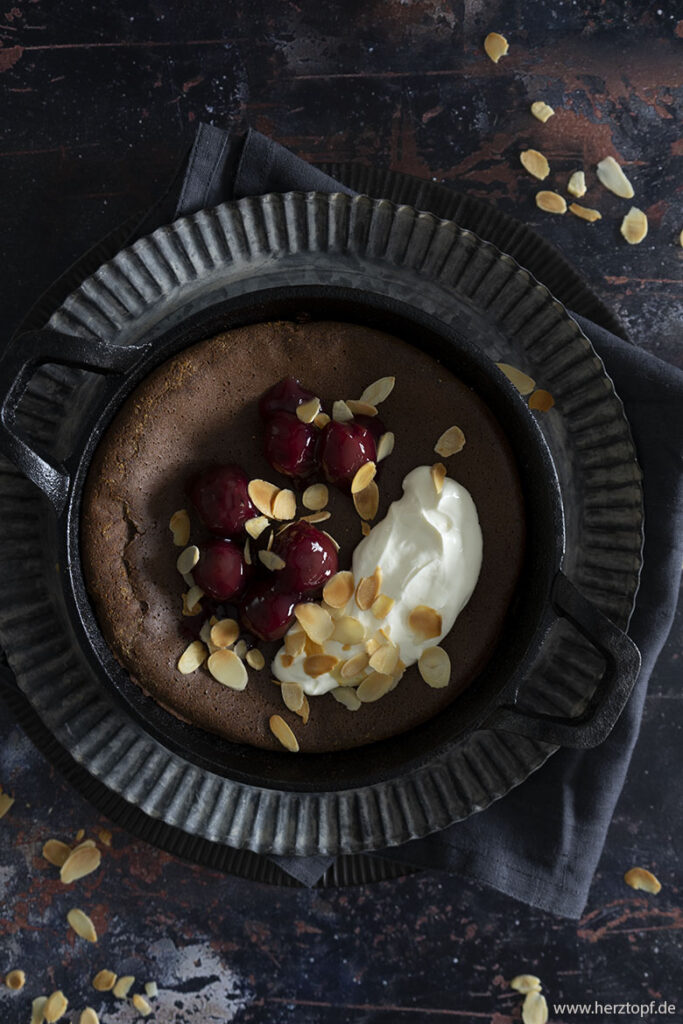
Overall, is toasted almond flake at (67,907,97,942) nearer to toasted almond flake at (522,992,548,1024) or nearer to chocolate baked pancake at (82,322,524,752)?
chocolate baked pancake at (82,322,524,752)

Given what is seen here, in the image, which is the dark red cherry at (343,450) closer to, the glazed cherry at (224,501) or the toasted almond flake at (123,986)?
the glazed cherry at (224,501)

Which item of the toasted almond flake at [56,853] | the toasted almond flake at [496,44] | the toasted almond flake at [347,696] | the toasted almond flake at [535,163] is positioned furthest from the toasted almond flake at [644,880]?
the toasted almond flake at [496,44]

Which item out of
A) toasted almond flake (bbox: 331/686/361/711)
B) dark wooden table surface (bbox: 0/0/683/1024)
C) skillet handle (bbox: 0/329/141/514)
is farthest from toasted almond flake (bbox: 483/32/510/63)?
toasted almond flake (bbox: 331/686/361/711)

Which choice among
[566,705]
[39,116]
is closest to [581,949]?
[566,705]

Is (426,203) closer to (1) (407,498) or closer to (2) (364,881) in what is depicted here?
(1) (407,498)

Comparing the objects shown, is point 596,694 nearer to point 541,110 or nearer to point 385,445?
point 385,445
